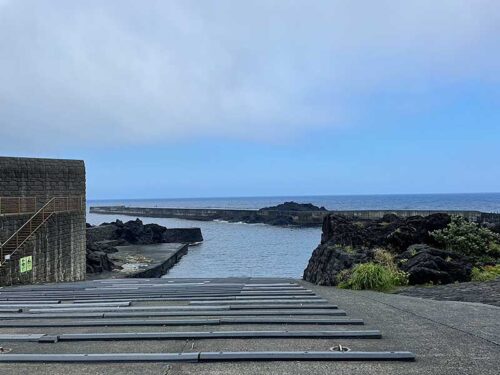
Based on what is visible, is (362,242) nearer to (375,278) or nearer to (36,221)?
(375,278)

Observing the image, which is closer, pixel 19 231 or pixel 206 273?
pixel 19 231

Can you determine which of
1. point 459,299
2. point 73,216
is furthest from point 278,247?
point 459,299

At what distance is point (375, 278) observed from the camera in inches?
459

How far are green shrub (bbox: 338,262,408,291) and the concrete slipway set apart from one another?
2.67 metres

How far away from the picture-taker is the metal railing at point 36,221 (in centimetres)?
1545

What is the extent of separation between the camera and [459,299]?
9.16 metres

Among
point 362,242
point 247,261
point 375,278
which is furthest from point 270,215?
point 375,278

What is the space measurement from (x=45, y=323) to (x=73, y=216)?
1430 cm

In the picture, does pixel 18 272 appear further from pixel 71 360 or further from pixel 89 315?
pixel 71 360

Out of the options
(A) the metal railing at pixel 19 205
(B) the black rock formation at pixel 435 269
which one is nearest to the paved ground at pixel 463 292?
(B) the black rock formation at pixel 435 269

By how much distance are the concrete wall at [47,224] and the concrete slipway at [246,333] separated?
25.6 ft

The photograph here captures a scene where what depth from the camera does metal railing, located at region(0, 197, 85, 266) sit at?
15452mm

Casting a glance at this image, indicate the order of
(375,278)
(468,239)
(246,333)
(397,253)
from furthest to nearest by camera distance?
(397,253) < (468,239) < (375,278) < (246,333)

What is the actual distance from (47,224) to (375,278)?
11947 millimetres
